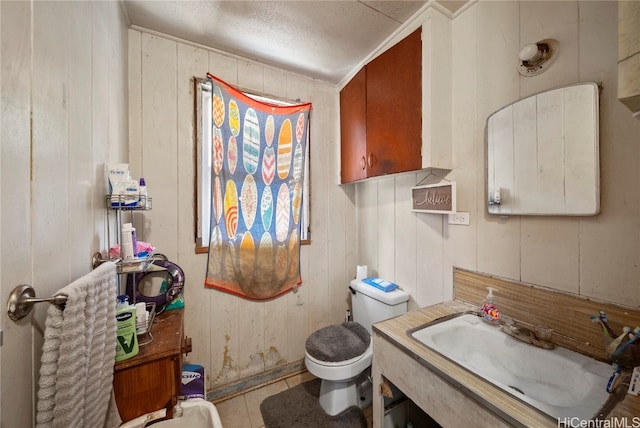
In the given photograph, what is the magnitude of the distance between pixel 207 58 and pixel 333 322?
221 centimetres

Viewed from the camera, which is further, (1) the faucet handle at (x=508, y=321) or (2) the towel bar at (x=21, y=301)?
(1) the faucet handle at (x=508, y=321)

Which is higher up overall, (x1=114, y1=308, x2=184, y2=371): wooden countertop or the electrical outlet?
the electrical outlet

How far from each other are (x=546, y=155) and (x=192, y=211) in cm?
186

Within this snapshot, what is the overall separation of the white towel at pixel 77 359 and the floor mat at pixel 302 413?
3.55ft

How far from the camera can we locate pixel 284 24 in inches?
53.2

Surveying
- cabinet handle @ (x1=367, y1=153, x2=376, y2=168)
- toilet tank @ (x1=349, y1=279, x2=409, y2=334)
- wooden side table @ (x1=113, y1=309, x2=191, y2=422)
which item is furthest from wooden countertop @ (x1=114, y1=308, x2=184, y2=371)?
cabinet handle @ (x1=367, y1=153, x2=376, y2=168)

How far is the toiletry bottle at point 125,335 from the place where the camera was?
0.80 metres

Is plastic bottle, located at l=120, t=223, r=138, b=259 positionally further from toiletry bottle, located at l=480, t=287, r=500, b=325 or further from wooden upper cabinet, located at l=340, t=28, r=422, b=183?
toiletry bottle, located at l=480, t=287, r=500, b=325

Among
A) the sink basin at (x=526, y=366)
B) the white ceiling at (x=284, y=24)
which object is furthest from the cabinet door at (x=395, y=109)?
the sink basin at (x=526, y=366)

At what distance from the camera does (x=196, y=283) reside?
1.55 metres

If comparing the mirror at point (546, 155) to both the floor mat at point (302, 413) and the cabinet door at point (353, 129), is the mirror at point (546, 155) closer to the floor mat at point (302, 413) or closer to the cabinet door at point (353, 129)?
the cabinet door at point (353, 129)

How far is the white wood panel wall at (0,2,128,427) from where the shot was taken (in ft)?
1.53

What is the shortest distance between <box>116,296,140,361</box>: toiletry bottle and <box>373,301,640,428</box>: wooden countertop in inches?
36.8

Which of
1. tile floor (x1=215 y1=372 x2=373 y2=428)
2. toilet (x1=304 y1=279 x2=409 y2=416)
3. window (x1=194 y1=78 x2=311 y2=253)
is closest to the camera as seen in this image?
toilet (x1=304 y1=279 x2=409 y2=416)
